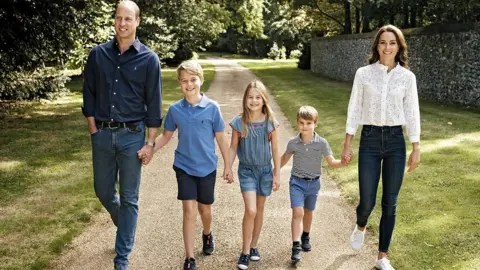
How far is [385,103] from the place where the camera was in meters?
4.23

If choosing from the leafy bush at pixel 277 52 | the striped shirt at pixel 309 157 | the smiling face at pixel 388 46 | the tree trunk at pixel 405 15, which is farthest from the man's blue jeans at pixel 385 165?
the leafy bush at pixel 277 52

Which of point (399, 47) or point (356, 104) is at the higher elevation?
point (399, 47)

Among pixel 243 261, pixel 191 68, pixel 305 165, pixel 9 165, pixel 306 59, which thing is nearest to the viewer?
pixel 191 68

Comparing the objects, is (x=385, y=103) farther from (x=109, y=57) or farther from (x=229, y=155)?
(x=109, y=57)

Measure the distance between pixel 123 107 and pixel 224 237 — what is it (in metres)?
1.86

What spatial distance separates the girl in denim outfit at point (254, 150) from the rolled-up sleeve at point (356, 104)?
647 millimetres

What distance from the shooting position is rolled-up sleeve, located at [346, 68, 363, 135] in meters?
Result: 4.36

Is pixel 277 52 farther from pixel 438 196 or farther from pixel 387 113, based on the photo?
pixel 387 113

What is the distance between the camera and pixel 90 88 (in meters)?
4.29

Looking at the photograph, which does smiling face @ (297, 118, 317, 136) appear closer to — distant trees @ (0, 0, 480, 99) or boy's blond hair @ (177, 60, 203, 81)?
boy's blond hair @ (177, 60, 203, 81)

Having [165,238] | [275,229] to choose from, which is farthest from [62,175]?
[275,229]

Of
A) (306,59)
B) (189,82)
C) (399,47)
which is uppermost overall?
(399,47)

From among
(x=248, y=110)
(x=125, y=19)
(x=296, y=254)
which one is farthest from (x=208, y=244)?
(x=125, y=19)

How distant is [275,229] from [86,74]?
8.40ft
